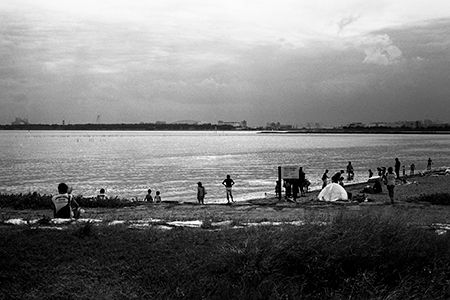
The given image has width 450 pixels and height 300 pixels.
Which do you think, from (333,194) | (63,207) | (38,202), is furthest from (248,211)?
(38,202)

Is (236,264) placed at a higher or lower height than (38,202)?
higher

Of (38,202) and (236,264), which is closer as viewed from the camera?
(236,264)

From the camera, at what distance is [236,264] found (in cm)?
708

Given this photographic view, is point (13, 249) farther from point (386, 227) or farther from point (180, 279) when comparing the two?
point (386, 227)

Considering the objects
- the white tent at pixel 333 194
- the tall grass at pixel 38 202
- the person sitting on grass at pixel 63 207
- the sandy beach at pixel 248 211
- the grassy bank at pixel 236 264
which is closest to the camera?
the grassy bank at pixel 236 264

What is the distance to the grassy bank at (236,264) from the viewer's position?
6.55m

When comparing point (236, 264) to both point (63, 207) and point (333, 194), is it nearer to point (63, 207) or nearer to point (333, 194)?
point (63, 207)

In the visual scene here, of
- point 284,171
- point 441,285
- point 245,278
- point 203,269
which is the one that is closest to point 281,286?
point 245,278

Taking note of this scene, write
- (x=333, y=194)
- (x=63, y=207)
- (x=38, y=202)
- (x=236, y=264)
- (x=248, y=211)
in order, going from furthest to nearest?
(x=333, y=194), (x=38, y=202), (x=248, y=211), (x=63, y=207), (x=236, y=264)

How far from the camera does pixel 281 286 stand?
674 centimetres

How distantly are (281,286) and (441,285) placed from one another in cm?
254

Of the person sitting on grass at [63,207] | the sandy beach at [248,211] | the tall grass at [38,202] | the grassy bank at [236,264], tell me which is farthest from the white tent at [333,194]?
the person sitting on grass at [63,207]

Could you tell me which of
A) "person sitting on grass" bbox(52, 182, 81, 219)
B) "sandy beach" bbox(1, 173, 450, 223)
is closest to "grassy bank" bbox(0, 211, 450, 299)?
"person sitting on grass" bbox(52, 182, 81, 219)

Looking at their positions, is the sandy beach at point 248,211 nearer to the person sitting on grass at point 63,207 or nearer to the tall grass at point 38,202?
the tall grass at point 38,202
